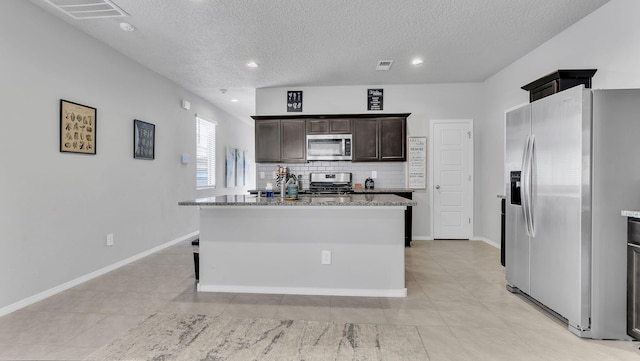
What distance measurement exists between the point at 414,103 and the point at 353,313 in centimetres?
413

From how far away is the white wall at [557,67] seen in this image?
108 inches

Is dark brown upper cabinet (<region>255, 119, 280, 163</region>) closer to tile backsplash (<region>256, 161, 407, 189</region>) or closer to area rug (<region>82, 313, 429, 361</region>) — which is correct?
tile backsplash (<region>256, 161, 407, 189</region>)

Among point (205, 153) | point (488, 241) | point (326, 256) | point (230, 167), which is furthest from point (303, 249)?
point (230, 167)

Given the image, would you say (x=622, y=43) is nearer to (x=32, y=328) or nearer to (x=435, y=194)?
(x=435, y=194)

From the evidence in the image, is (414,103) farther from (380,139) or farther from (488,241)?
(488,241)

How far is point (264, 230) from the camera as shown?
3.02 m

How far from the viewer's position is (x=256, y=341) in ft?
7.03

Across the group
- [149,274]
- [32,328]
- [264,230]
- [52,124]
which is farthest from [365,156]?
[32,328]

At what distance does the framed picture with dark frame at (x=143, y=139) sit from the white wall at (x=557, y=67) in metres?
5.40

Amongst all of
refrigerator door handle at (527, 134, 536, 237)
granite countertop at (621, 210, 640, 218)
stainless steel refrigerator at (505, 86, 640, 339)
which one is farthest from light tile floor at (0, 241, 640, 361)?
granite countertop at (621, 210, 640, 218)

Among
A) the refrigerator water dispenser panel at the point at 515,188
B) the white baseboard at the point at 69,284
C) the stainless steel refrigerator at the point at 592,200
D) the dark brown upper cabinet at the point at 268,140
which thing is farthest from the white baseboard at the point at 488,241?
the white baseboard at the point at 69,284

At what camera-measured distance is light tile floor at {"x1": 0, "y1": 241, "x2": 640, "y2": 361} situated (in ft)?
6.73

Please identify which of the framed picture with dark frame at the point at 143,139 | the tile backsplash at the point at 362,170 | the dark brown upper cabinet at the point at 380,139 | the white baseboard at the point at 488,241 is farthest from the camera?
the tile backsplash at the point at 362,170

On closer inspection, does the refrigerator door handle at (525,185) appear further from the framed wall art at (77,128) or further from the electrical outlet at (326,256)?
the framed wall art at (77,128)
